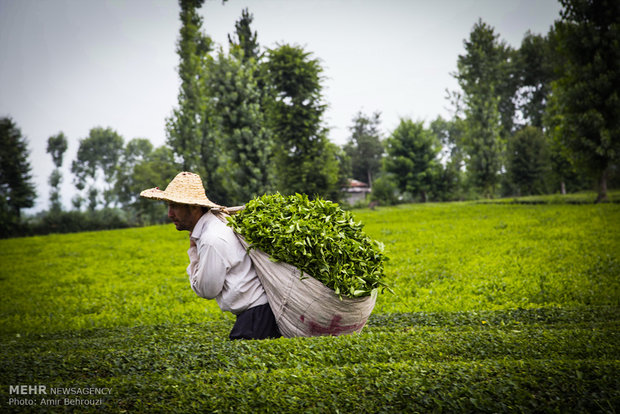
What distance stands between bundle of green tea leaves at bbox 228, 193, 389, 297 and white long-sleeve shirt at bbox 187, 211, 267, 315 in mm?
173

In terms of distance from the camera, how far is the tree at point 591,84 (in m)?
18.9

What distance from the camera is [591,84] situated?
19109 millimetres

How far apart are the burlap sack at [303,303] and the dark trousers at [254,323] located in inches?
5.3

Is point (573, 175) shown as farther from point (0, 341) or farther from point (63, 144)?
point (63, 144)

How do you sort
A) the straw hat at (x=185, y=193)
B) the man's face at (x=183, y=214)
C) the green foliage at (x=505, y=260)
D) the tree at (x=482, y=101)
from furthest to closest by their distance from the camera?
the tree at (x=482, y=101)
the green foliage at (x=505, y=260)
the man's face at (x=183, y=214)
the straw hat at (x=185, y=193)

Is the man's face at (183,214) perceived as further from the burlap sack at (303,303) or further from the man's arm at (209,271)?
the burlap sack at (303,303)

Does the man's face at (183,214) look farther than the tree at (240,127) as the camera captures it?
No

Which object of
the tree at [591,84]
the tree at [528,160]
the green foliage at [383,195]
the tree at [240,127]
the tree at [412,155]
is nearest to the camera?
the tree at [591,84]

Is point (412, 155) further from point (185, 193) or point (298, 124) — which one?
point (185, 193)

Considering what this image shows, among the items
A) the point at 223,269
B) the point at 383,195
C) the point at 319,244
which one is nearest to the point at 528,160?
the point at 383,195

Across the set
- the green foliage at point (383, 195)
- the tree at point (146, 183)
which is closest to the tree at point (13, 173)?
the tree at point (146, 183)

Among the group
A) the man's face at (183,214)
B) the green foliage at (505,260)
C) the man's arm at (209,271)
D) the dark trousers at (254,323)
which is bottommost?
the green foliage at (505,260)

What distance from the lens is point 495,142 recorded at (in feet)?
91.6

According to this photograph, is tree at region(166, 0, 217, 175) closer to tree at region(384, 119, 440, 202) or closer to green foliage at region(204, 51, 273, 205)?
green foliage at region(204, 51, 273, 205)
